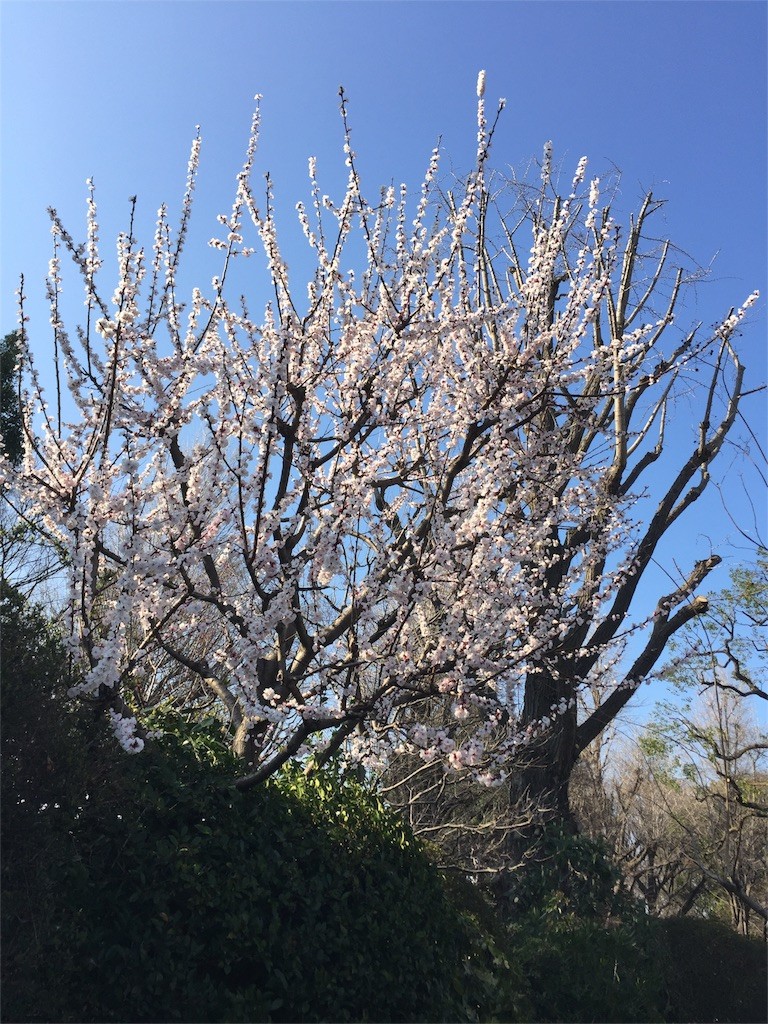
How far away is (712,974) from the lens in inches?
273

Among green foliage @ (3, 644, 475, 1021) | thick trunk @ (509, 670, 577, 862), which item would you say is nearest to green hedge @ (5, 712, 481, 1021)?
green foliage @ (3, 644, 475, 1021)

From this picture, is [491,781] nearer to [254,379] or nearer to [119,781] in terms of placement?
[119,781]

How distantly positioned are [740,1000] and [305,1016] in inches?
201

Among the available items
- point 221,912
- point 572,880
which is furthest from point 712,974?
point 221,912

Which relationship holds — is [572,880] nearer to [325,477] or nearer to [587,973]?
[587,973]

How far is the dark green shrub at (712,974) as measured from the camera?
6.70 meters

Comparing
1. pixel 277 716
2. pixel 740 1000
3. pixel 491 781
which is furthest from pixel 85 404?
pixel 740 1000

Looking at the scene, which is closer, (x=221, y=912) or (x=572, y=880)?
(x=221, y=912)

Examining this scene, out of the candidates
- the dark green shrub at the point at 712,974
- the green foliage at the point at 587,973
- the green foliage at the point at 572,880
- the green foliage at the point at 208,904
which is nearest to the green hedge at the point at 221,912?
the green foliage at the point at 208,904

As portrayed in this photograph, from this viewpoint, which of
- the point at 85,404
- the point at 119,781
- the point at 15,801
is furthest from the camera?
the point at 85,404

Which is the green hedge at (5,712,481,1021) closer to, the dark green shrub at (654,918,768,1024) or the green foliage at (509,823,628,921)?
the green foliage at (509,823,628,921)

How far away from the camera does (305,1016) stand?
3764 millimetres

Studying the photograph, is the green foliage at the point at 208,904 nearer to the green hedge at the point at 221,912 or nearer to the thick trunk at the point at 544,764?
the green hedge at the point at 221,912

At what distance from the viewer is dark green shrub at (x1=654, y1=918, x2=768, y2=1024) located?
6.70 meters
